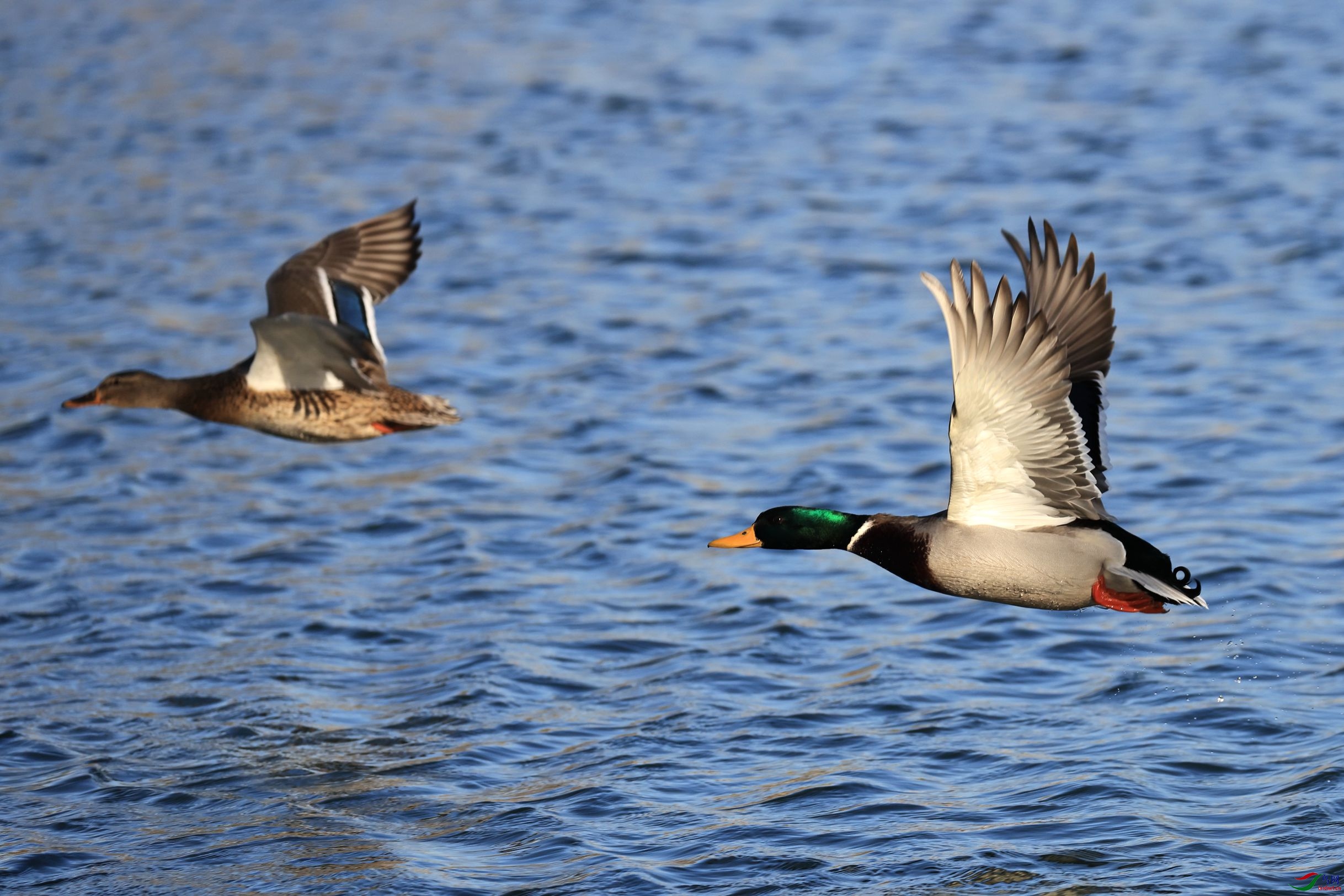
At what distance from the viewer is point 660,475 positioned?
34.0 ft

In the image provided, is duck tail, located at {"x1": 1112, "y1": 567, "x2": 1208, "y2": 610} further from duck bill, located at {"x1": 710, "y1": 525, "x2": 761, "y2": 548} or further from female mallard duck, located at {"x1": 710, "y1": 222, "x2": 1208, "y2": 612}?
duck bill, located at {"x1": 710, "y1": 525, "x2": 761, "y2": 548}

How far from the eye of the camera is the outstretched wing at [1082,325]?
5.98 m

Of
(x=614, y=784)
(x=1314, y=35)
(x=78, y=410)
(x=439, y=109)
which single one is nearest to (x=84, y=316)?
(x=78, y=410)

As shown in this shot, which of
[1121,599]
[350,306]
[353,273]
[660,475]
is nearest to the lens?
[1121,599]

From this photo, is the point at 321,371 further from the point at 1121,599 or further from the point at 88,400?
the point at 1121,599

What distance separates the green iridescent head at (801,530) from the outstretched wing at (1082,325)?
2.85ft

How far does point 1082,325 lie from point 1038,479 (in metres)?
0.56

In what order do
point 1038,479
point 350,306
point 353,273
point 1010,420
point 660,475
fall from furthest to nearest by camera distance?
point 660,475 → point 353,273 → point 350,306 → point 1038,479 → point 1010,420

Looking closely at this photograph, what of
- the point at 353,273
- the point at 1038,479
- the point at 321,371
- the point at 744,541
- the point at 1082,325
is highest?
the point at 353,273

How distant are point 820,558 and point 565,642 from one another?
1.57 meters

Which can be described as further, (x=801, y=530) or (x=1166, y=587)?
(x=801, y=530)

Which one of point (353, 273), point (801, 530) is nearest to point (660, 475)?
point (353, 273)

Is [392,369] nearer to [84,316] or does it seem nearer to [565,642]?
[84,316]

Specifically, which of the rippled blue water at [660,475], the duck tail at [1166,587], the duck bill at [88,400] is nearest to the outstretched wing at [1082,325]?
the duck tail at [1166,587]
